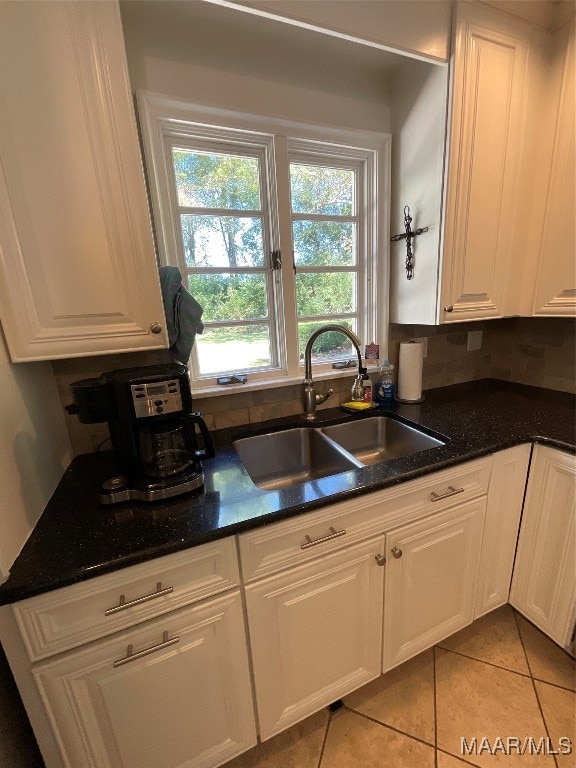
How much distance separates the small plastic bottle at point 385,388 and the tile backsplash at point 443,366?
0.13 m

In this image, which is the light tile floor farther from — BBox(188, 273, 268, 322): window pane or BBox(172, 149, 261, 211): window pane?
BBox(172, 149, 261, 211): window pane

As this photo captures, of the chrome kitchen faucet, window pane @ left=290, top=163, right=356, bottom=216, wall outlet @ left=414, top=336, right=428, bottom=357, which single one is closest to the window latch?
window pane @ left=290, top=163, right=356, bottom=216

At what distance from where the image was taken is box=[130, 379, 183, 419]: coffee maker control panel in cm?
81

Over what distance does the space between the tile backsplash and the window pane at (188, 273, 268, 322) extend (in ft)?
0.98

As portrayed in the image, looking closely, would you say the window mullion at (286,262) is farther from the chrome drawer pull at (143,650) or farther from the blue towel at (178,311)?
the chrome drawer pull at (143,650)

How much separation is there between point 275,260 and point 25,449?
1118 millimetres

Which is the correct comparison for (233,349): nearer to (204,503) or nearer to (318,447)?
(318,447)

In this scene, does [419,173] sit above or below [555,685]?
above

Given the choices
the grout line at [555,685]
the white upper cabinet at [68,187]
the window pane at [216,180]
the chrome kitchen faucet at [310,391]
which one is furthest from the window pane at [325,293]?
the grout line at [555,685]

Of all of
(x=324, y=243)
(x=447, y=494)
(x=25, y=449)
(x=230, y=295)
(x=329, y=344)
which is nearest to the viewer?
(x=25, y=449)

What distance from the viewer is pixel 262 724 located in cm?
95

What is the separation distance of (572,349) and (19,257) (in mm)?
2258

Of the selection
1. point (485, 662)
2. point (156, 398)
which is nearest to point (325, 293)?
point (156, 398)

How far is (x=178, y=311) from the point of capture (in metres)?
1.05
